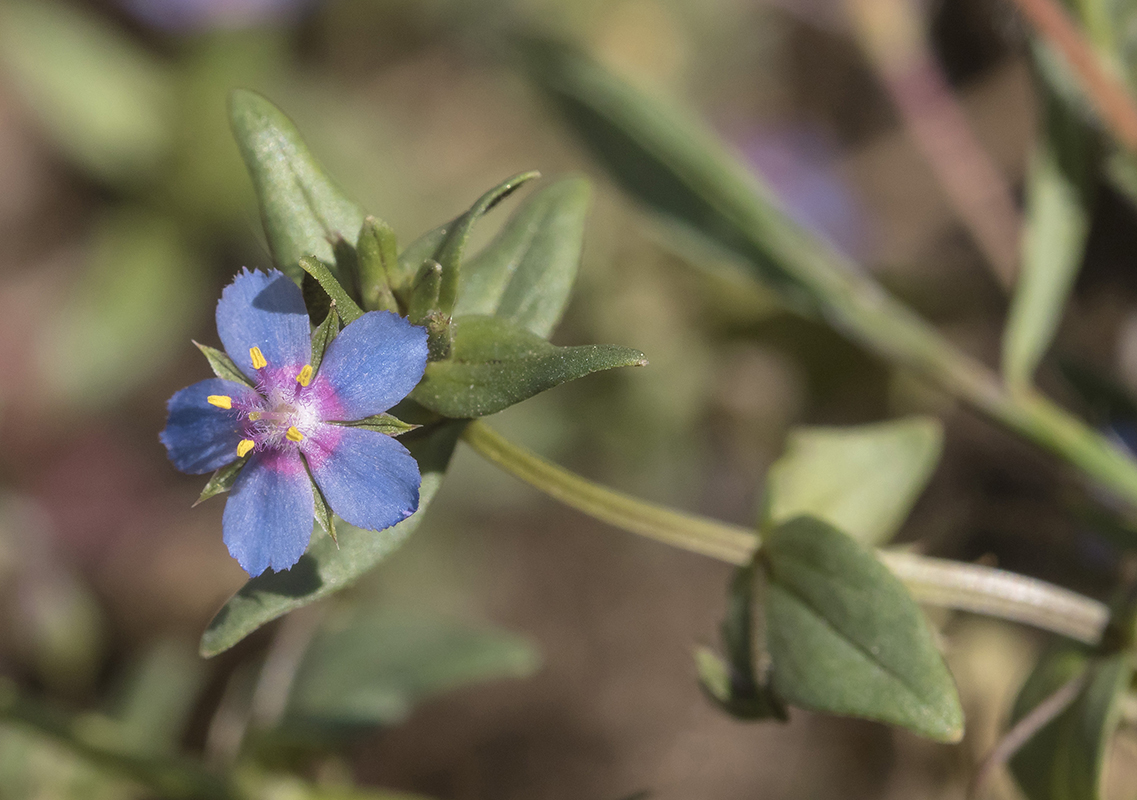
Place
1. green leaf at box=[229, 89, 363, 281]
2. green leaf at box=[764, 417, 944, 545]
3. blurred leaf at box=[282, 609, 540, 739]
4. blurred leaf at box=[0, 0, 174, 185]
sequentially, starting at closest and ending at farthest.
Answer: green leaf at box=[229, 89, 363, 281] < green leaf at box=[764, 417, 944, 545] < blurred leaf at box=[282, 609, 540, 739] < blurred leaf at box=[0, 0, 174, 185]

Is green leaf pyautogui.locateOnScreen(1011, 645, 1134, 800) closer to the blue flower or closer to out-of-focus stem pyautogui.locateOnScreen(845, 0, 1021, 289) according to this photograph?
the blue flower

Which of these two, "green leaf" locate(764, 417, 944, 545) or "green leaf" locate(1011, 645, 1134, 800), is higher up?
"green leaf" locate(764, 417, 944, 545)

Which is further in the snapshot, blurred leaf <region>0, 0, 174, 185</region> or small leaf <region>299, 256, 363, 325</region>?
blurred leaf <region>0, 0, 174, 185</region>

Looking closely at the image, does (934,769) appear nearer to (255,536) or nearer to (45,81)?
(255,536)

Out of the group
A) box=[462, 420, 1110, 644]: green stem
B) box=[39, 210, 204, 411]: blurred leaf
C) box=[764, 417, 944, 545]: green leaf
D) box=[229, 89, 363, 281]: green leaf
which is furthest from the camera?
box=[39, 210, 204, 411]: blurred leaf

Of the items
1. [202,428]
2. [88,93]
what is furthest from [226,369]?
[88,93]

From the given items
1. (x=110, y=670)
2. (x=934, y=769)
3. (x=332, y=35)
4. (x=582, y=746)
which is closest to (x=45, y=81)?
(x=332, y=35)

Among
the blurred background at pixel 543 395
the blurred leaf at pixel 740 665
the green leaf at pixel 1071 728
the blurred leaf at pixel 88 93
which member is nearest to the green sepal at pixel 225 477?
the blurred leaf at pixel 740 665

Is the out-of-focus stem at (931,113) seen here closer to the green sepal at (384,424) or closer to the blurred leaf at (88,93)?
the green sepal at (384,424)

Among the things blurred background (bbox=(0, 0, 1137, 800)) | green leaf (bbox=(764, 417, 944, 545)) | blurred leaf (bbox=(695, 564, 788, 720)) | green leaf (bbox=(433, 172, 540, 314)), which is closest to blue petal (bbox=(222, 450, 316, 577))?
green leaf (bbox=(433, 172, 540, 314))
